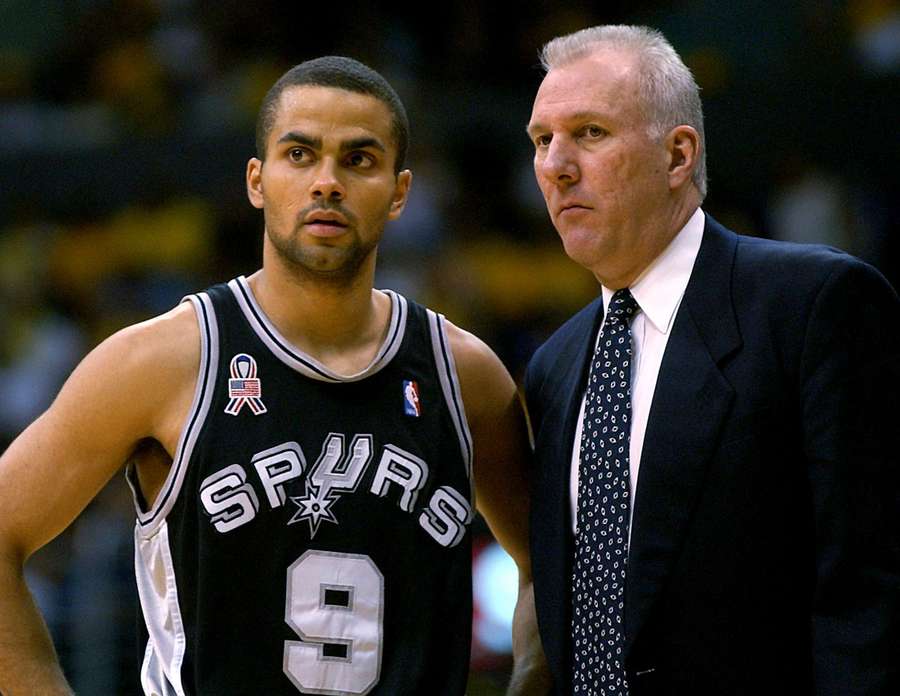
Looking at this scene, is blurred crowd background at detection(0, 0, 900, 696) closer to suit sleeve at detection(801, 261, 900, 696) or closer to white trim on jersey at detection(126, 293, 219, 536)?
white trim on jersey at detection(126, 293, 219, 536)

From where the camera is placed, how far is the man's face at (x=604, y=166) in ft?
11.7

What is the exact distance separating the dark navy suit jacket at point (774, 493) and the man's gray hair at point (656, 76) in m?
0.37

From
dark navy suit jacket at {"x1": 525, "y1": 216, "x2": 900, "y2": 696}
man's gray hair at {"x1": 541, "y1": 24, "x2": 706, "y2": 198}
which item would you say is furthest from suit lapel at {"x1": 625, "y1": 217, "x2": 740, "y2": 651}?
man's gray hair at {"x1": 541, "y1": 24, "x2": 706, "y2": 198}

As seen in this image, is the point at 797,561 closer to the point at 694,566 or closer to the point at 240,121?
the point at 694,566

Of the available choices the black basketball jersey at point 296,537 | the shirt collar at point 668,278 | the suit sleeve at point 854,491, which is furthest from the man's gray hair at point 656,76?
the black basketball jersey at point 296,537

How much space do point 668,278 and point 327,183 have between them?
837mm

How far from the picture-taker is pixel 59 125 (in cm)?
996

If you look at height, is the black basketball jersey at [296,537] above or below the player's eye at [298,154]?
below

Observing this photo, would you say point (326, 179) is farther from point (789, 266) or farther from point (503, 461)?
point (789, 266)

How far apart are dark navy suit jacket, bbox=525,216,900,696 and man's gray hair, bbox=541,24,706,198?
374mm

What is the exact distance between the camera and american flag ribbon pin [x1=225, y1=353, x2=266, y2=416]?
12.1 ft

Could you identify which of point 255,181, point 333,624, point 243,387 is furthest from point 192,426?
point 255,181

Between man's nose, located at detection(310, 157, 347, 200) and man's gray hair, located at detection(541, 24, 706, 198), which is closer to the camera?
man's gray hair, located at detection(541, 24, 706, 198)

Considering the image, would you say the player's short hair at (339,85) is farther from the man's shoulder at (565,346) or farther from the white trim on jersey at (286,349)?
the man's shoulder at (565,346)
